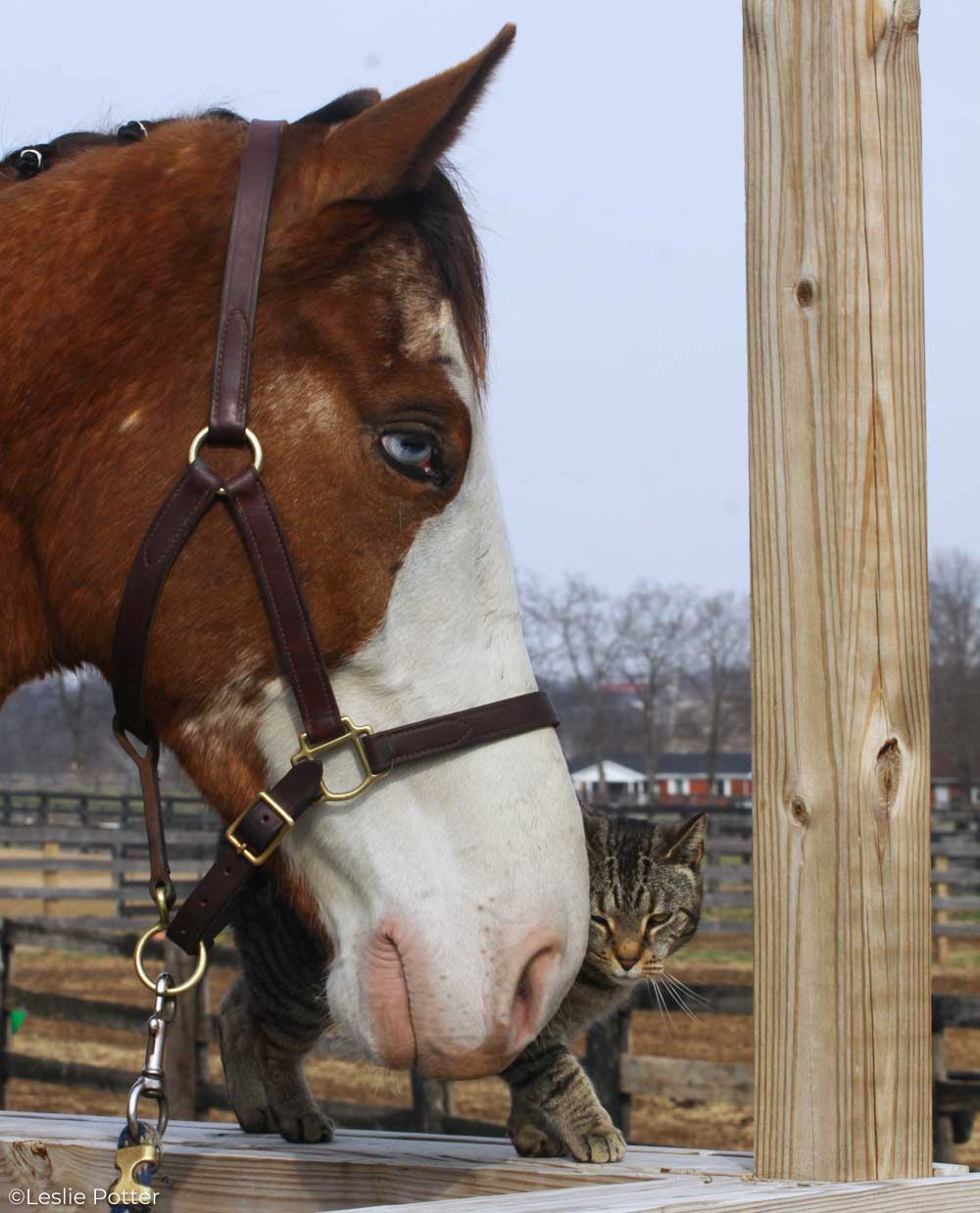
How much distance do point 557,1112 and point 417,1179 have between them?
41 centimetres

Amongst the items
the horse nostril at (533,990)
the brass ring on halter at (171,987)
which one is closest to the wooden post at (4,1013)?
the brass ring on halter at (171,987)

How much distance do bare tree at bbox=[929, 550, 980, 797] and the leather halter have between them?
39.3 m

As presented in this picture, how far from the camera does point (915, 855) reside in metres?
2.08

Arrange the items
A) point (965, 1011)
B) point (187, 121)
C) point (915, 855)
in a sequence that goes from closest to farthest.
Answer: point (915, 855) < point (187, 121) < point (965, 1011)

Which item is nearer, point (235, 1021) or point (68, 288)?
point (68, 288)

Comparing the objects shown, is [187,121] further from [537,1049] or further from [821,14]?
[537,1049]

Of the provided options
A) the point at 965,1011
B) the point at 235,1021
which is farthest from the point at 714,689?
the point at 235,1021

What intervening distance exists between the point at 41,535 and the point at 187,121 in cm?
82

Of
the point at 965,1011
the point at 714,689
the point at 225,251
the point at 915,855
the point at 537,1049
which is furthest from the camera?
the point at 714,689

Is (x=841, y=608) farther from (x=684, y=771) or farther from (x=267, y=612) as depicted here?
(x=684, y=771)

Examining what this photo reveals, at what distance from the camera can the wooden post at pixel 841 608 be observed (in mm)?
2041

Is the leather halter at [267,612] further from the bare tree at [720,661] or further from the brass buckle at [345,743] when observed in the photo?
the bare tree at [720,661]

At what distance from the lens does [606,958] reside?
9.86 ft

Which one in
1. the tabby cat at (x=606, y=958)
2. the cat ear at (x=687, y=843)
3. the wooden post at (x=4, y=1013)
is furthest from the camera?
the wooden post at (x=4, y=1013)
